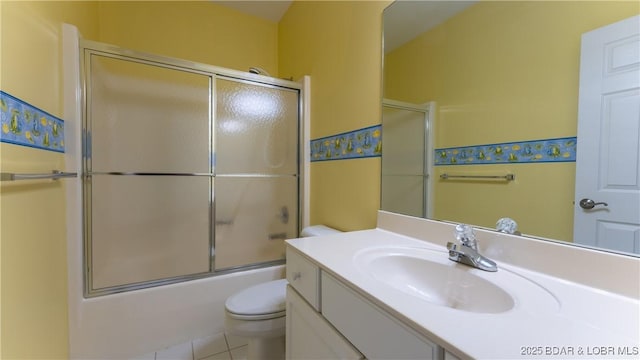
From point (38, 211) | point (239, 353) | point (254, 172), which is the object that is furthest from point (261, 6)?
point (239, 353)

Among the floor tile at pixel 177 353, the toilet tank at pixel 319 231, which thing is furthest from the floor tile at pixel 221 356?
the toilet tank at pixel 319 231

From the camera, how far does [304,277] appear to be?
96cm

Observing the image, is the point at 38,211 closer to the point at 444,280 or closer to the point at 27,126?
the point at 27,126

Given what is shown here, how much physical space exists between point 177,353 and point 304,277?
1.18 meters

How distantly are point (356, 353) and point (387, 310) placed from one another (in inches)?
8.3

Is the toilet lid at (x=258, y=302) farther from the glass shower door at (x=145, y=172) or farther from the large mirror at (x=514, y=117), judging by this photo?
the large mirror at (x=514, y=117)

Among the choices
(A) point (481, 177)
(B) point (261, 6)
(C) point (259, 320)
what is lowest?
(C) point (259, 320)

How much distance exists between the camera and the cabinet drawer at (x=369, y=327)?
20.5 inches

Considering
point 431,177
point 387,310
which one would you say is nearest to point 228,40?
point 431,177

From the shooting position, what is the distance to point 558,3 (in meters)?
0.79

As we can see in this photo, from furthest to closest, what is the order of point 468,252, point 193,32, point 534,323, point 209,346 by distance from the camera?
point 193,32
point 209,346
point 468,252
point 534,323

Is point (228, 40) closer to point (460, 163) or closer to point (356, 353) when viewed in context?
point (460, 163)

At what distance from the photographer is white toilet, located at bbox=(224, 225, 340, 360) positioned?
48.7 inches

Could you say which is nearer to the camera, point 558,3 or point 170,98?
point 558,3
